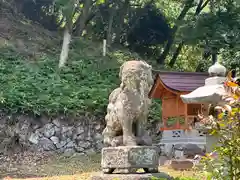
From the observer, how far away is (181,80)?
14.2m

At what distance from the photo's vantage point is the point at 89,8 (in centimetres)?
2205

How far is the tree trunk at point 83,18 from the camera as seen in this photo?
2108 cm

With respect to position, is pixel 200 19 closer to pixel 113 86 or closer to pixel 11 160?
pixel 113 86

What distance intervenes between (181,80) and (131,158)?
8010 mm

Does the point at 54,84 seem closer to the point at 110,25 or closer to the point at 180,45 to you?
the point at 110,25

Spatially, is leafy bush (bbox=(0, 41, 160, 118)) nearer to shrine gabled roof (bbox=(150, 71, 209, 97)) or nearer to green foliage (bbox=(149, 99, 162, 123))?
green foliage (bbox=(149, 99, 162, 123))

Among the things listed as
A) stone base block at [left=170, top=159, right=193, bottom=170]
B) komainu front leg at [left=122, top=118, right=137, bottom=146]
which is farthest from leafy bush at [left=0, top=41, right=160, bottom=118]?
komainu front leg at [left=122, top=118, right=137, bottom=146]

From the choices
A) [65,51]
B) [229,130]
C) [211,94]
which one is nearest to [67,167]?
[65,51]

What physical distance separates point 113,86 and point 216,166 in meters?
13.2

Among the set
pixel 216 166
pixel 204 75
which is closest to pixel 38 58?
pixel 204 75

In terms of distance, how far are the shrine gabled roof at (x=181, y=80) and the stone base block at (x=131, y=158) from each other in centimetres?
705

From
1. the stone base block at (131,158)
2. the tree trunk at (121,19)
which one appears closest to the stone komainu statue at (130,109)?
the stone base block at (131,158)

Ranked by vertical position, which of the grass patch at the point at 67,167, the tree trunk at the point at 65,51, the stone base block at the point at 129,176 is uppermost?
the tree trunk at the point at 65,51

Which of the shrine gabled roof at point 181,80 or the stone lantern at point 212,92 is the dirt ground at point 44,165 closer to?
the shrine gabled roof at point 181,80
